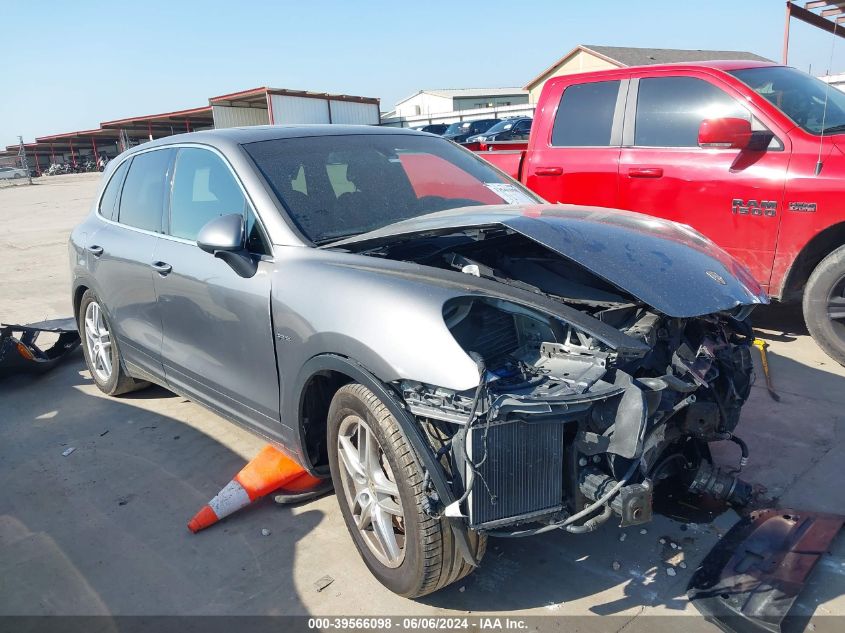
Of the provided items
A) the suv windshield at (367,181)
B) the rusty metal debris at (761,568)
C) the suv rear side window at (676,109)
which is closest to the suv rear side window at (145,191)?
the suv windshield at (367,181)

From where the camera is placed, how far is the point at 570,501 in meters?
2.31

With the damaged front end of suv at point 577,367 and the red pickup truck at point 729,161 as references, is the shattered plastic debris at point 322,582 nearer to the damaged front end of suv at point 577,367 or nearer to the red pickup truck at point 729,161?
the damaged front end of suv at point 577,367

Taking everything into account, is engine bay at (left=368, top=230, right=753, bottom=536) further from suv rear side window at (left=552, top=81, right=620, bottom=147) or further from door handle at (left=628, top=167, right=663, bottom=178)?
suv rear side window at (left=552, top=81, right=620, bottom=147)

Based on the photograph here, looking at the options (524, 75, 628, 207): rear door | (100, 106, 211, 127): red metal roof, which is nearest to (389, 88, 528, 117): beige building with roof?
(100, 106, 211, 127): red metal roof

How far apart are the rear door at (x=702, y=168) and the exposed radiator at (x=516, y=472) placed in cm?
338

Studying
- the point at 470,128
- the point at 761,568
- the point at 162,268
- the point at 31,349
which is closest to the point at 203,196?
the point at 162,268

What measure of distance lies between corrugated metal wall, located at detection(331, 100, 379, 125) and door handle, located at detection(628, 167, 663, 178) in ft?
105

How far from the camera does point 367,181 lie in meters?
3.58

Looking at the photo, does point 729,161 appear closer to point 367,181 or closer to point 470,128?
point 367,181

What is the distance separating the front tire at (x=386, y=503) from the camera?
2.35 metres

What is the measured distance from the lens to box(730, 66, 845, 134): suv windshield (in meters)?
4.82

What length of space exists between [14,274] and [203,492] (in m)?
8.56

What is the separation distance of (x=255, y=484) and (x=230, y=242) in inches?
49.5

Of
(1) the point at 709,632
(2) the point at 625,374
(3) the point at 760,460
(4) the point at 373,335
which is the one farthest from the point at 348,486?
(3) the point at 760,460
